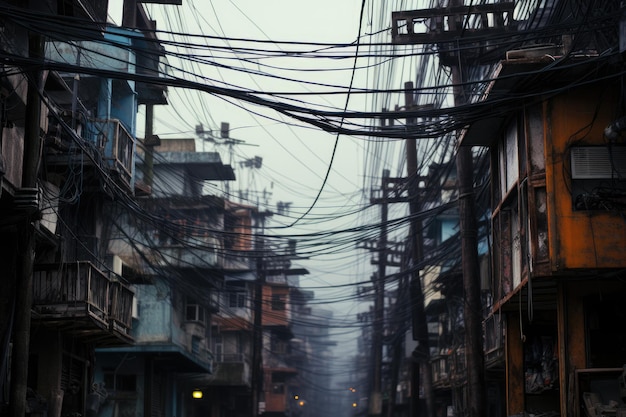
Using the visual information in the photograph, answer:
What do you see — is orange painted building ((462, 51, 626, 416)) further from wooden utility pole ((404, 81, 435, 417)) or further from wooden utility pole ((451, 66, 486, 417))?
wooden utility pole ((404, 81, 435, 417))

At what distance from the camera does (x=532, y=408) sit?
17.2 meters

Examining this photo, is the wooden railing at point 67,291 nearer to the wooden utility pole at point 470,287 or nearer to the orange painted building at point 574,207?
the wooden utility pole at point 470,287

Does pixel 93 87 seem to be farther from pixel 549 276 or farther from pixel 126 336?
pixel 549 276

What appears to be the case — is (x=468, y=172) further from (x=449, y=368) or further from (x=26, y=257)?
(x=449, y=368)

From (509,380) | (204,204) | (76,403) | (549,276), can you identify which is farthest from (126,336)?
(204,204)

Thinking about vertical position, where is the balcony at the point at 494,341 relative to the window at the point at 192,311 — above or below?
below

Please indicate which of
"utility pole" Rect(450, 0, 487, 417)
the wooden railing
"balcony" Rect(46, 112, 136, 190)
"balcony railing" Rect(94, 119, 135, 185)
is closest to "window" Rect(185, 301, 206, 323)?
"balcony" Rect(46, 112, 136, 190)

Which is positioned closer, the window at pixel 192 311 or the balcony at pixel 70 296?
the balcony at pixel 70 296

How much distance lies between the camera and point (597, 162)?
1452 centimetres

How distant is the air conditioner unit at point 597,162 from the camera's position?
14.5 meters

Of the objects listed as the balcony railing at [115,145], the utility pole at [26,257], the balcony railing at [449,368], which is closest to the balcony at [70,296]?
the balcony railing at [115,145]

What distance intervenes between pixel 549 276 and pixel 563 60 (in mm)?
3208

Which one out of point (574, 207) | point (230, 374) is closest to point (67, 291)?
point (574, 207)

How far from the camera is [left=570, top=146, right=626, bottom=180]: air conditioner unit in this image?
47.4 feet
